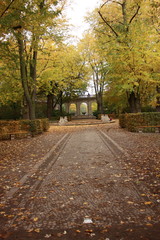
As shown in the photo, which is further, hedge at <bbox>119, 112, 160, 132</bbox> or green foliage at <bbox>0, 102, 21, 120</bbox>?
green foliage at <bbox>0, 102, 21, 120</bbox>

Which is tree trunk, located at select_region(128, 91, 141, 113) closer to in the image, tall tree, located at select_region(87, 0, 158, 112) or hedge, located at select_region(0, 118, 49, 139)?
tall tree, located at select_region(87, 0, 158, 112)

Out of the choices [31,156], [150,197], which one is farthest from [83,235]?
[31,156]

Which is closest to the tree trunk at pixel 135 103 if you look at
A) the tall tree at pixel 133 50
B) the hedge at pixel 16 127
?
the tall tree at pixel 133 50

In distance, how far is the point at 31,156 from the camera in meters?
8.11

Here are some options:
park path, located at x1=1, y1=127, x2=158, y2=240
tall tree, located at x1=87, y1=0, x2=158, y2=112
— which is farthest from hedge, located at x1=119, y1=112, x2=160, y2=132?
park path, located at x1=1, y1=127, x2=158, y2=240

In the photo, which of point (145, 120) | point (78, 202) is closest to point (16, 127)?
point (145, 120)

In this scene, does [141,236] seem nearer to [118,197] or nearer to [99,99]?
[118,197]

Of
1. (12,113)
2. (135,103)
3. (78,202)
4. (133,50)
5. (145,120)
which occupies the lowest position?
(78,202)

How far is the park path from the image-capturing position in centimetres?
308

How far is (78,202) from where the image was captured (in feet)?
12.6

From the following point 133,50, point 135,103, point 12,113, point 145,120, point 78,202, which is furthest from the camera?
point 12,113

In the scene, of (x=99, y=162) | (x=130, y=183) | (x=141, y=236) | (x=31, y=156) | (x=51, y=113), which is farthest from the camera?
(x=51, y=113)

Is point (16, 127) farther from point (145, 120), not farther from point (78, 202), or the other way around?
point (78, 202)

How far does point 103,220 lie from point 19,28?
8.24 meters
